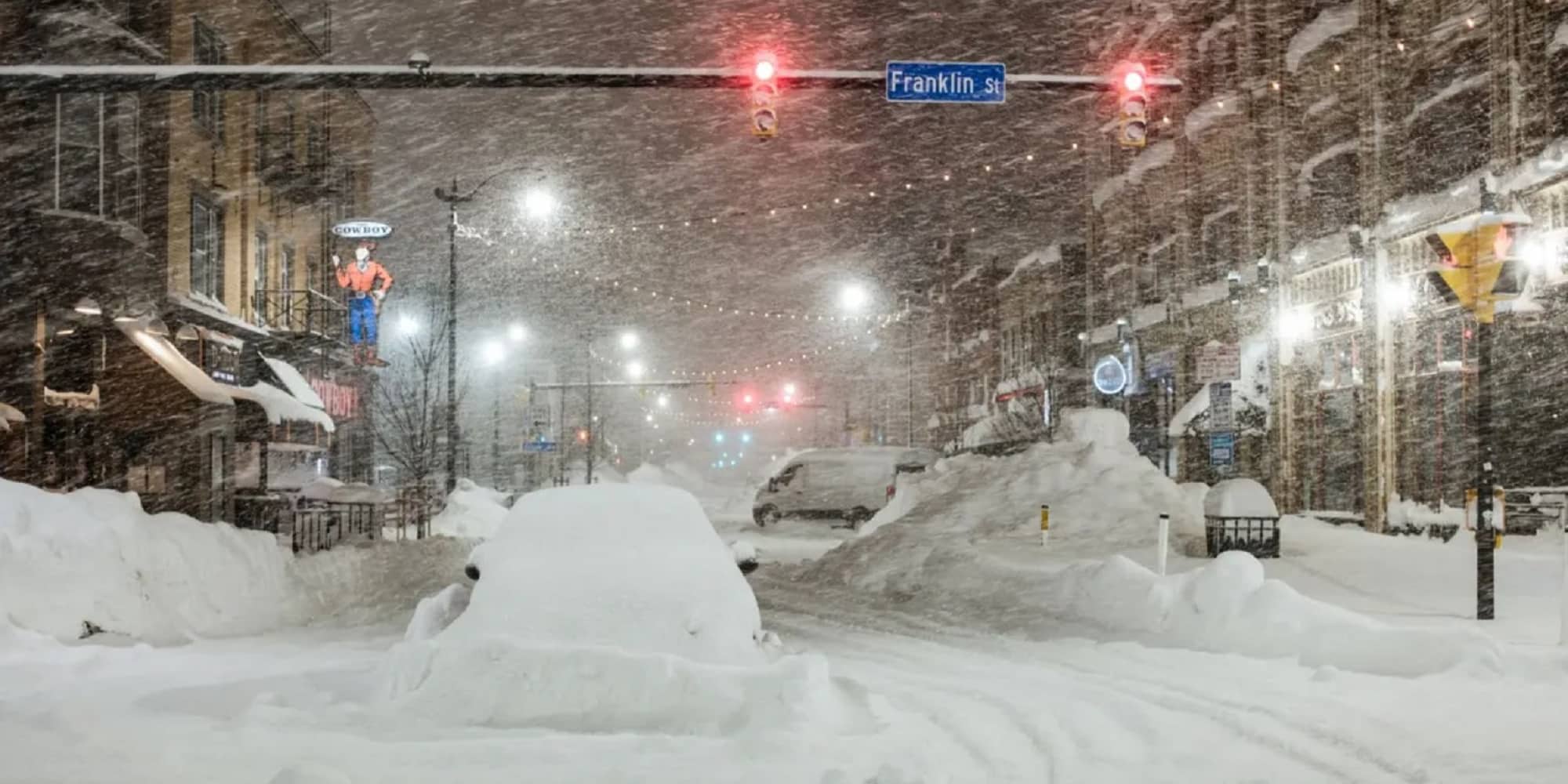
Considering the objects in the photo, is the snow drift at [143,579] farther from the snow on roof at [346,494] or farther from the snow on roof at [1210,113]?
the snow on roof at [1210,113]

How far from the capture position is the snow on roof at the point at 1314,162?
87.1ft

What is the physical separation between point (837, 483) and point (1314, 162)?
14148 millimetres

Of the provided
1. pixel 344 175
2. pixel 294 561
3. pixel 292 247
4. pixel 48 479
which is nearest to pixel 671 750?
pixel 294 561

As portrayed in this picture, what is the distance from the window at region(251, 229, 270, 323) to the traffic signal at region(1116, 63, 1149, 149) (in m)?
25.1

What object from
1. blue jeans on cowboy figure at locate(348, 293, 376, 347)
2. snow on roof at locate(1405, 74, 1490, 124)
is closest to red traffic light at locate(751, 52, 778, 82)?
snow on roof at locate(1405, 74, 1490, 124)

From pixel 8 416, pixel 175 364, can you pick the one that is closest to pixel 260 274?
pixel 175 364

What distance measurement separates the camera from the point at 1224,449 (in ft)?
103

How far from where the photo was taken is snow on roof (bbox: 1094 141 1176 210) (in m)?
37.8

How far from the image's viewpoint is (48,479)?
24.5 meters

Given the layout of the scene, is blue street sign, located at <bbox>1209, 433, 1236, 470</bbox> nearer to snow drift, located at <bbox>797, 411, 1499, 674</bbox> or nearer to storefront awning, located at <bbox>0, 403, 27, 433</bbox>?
snow drift, located at <bbox>797, 411, 1499, 674</bbox>

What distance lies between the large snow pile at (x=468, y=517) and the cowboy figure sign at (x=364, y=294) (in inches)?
181

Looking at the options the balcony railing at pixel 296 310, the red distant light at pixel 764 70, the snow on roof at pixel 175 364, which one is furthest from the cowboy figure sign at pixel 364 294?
the red distant light at pixel 764 70

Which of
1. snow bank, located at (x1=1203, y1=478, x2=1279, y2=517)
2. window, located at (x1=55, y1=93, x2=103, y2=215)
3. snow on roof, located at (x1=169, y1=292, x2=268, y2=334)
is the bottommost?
snow bank, located at (x1=1203, y1=478, x2=1279, y2=517)

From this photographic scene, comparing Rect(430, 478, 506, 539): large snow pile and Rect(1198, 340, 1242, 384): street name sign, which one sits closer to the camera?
Rect(1198, 340, 1242, 384): street name sign
